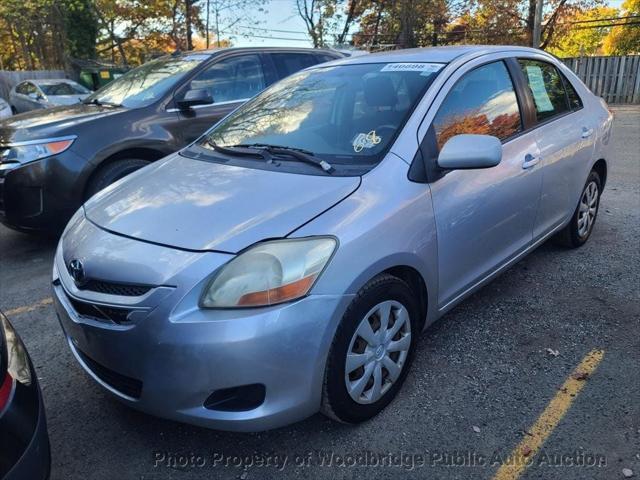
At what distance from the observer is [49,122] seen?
15.1ft

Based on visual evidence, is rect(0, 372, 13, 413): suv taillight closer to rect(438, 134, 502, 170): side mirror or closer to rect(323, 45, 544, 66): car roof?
rect(438, 134, 502, 170): side mirror

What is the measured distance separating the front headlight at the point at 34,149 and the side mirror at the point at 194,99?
108 cm

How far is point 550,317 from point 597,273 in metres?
0.89

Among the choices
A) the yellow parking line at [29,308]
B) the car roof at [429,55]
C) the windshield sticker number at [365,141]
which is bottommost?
the yellow parking line at [29,308]

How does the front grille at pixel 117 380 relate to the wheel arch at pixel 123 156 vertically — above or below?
below

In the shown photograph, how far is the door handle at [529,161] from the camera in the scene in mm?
3221

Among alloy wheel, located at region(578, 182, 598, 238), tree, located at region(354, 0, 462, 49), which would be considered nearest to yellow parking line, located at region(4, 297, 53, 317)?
alloy wheel, located at region(578, 182, 598, 238)

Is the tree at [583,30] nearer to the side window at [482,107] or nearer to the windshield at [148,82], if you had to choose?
the windshield at [148,82]

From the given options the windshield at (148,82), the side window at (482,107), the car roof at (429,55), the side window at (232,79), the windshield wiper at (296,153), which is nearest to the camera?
the windshield wiper at (296,153)

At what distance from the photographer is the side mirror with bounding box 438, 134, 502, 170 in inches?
97.7

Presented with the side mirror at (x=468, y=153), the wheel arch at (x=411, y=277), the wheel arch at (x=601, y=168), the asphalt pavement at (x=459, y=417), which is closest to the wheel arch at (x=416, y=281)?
the wheel arch at (x=411, y=277)

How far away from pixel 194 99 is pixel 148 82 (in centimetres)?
91

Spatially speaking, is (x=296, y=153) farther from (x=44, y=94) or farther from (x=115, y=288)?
(x=44, y=94)

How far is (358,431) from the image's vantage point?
7.81ft
